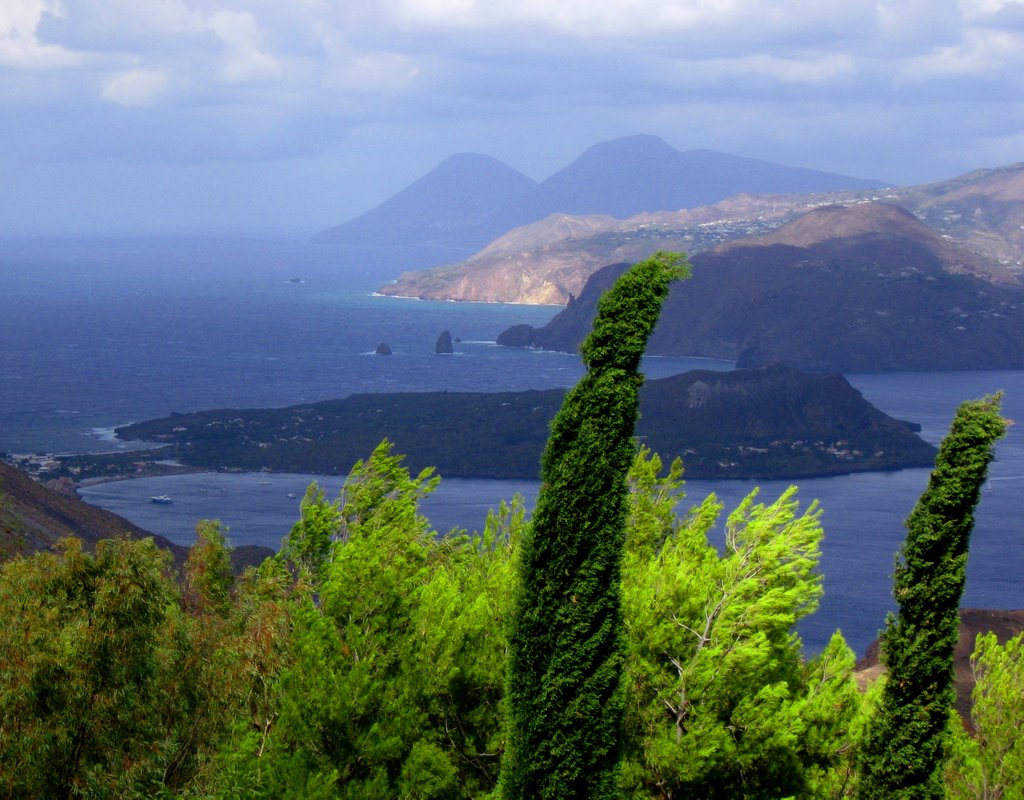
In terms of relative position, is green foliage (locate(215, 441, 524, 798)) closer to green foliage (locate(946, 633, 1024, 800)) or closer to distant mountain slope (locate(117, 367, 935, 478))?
green foliage (locate(946, 633, 1024, 800))

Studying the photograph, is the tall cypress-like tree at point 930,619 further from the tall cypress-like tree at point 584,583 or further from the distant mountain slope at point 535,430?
the distant mountain slope at point 535,430

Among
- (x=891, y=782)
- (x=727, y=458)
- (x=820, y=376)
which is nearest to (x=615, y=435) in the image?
(x=891, y=782)

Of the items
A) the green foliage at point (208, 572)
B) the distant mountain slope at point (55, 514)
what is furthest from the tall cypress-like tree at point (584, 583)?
the distant mountain slope at point (55, 514)

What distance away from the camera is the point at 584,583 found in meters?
16.7

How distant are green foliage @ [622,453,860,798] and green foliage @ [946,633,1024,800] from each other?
207 centimetres

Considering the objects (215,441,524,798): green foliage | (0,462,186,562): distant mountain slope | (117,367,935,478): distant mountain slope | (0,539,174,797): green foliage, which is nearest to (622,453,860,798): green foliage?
(215,441,524,798): green foliage

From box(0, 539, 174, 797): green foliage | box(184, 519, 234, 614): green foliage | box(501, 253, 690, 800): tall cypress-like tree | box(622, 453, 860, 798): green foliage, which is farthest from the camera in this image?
box(622, 453, 860, 798): green foliage

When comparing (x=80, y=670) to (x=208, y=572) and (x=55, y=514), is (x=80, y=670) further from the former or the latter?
(x=55, y=514)

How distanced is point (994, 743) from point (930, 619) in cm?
693

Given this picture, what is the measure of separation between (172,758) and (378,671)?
4240mm

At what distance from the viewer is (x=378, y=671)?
20.5 m

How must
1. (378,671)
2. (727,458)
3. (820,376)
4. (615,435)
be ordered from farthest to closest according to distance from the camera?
(820,376) < (727,458) < (378,671) < (615,435)

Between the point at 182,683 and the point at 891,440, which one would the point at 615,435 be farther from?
the point at 891,440

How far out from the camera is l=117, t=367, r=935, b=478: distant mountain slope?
515 feet
